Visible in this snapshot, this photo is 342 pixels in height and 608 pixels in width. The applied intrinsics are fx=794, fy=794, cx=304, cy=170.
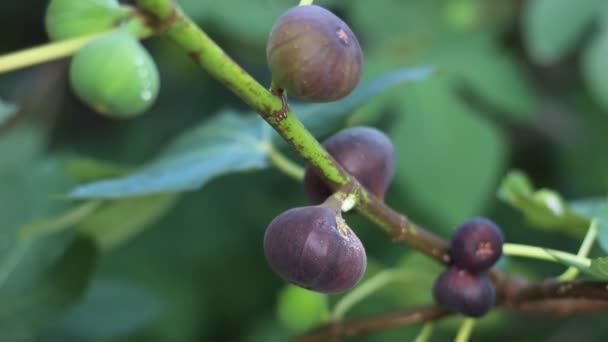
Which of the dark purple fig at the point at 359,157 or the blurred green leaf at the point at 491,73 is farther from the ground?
the dark purple fig at the point at 359,157

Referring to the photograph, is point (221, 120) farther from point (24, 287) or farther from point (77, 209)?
point (24, 287)

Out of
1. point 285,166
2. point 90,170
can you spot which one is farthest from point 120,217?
point 285,166

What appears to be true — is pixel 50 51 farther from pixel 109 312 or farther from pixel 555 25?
pixel 555 25

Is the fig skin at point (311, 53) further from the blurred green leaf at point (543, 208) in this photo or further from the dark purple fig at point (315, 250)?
the blurred green leaf at point (543, 208)

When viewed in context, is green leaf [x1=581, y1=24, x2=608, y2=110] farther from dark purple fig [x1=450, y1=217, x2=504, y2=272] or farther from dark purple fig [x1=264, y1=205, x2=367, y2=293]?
dark purple fig [x1=264, y1=205, x2=367, y2=293]

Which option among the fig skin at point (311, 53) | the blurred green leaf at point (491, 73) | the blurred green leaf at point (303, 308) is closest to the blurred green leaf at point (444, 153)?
the blurred green leaf at point (491, 73)

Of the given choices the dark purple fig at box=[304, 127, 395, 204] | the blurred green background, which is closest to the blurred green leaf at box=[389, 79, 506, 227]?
the blurred green background
